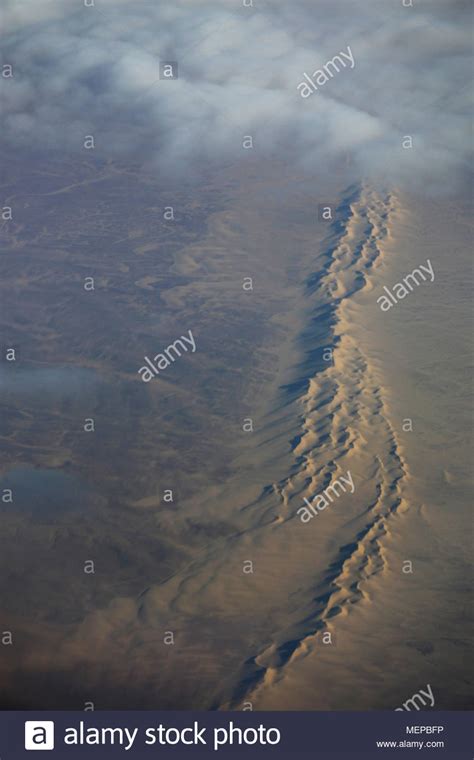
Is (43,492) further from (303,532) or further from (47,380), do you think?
(47,380)

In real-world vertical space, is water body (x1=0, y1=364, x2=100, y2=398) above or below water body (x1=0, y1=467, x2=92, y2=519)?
above

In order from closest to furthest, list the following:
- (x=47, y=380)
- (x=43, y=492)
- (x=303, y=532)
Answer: (x=303, y=532) < (x=43, y=492) < (x=47, y=380)

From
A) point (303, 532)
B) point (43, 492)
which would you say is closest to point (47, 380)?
point (43, 492)

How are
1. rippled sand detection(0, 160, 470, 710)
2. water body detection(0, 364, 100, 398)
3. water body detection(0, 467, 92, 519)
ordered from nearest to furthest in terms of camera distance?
rippled sand detection(0, 160, 470, 710) < water body detection(0, 467, 92, 519) < water body detection(0, 364, 100, 398)

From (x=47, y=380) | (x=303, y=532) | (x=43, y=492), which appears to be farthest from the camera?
(x=47, y=380)

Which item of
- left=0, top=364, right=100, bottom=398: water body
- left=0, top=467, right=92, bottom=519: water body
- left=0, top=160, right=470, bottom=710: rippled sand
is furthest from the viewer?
→ left=0, top=364, right=100, bottom=398: water body

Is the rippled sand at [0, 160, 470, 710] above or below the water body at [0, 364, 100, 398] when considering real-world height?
below

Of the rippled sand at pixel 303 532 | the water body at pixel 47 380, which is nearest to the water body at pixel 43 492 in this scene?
the rippled sand at pixel 303 532

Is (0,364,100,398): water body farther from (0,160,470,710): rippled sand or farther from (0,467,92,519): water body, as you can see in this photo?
(0,467,92,519): water body

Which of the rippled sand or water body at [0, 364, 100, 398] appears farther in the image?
water body at [0, 364, 100, 398]

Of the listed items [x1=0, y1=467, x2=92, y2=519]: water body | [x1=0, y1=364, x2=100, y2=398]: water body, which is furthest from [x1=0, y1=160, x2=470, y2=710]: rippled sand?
[x1=0, y1=364, x2=100, y2=398]: water body

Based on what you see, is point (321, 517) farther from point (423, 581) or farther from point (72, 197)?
point (72, 197)

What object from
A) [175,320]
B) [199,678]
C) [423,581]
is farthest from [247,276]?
[199,678]

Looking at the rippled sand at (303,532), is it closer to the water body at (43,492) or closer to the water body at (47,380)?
the water body at (43,492)
